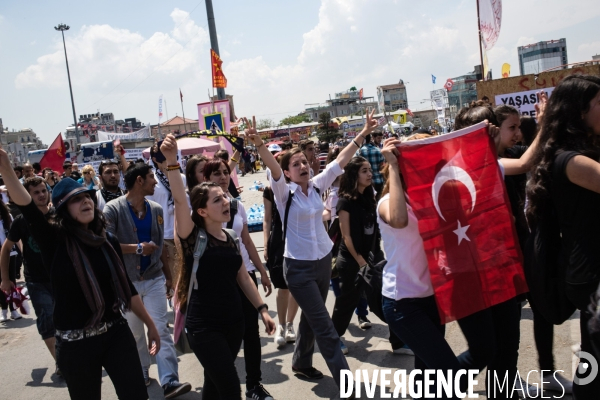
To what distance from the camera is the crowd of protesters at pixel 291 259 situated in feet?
9.57

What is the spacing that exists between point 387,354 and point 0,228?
20.4ft

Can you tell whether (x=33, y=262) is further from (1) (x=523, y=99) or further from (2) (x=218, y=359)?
(1) (x=523, y=99)

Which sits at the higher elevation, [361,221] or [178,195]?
[178,195]

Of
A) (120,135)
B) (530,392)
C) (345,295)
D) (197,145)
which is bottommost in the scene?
(530,392)

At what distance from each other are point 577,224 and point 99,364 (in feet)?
9.32

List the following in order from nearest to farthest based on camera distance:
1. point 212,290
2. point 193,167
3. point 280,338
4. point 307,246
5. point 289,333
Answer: point 212,290, point 307,246, point 193,167, point 280,338, point 289,333

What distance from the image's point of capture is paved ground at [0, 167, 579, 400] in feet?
15.1

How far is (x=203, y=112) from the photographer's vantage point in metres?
14.8

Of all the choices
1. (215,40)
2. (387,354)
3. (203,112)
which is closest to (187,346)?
(387,354)

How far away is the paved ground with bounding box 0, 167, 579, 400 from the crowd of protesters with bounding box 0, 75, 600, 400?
0.26 m

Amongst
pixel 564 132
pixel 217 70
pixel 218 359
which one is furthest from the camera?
pixel 217 70

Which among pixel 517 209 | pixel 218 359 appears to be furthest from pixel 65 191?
pixel 517 209

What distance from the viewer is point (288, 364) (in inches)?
209

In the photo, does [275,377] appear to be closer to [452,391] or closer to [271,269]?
[271,269]
